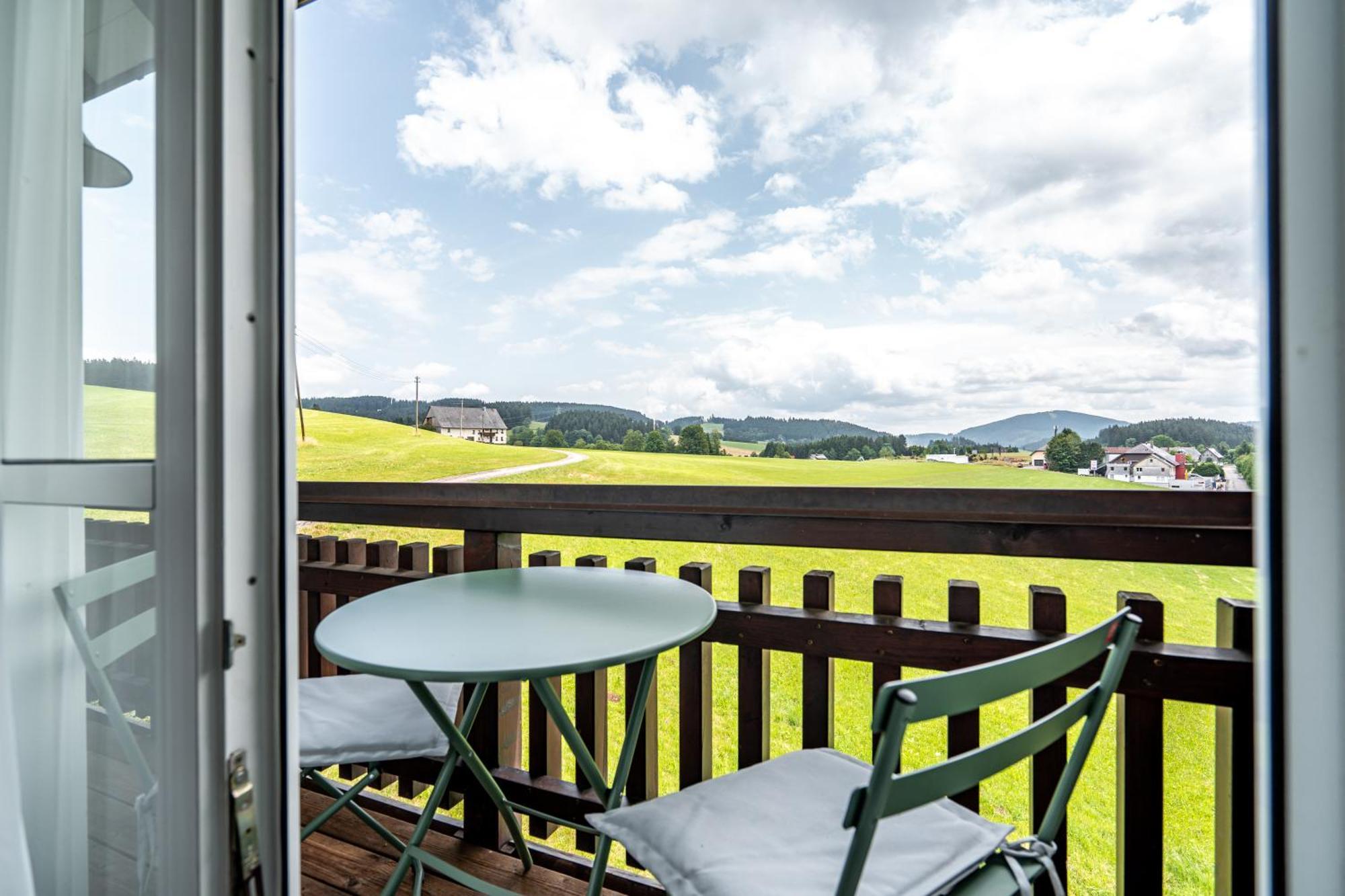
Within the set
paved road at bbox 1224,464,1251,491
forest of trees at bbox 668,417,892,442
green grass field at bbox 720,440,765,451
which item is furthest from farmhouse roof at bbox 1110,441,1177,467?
green grass field at bbox 720,440,765,451

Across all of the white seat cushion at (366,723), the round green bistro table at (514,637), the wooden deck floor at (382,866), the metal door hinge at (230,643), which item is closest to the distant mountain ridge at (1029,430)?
the round green bistro table at (514,637)

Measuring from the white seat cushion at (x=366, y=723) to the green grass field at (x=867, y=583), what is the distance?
0.80 meters

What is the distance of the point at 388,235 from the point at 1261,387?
418 inches

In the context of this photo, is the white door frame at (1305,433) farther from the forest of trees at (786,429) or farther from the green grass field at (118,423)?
the forest of trees at (786,429)

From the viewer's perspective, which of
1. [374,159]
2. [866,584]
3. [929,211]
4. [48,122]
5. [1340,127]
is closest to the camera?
[1340,127]

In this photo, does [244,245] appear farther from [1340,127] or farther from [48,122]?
[1340,127]

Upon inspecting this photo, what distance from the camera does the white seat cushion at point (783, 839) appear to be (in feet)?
3.08

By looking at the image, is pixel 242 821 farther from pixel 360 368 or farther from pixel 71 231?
pixel 360 368

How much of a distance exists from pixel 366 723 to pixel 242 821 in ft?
3.18

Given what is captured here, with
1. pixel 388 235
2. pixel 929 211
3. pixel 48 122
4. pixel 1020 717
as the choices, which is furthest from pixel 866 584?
pixel 388 235

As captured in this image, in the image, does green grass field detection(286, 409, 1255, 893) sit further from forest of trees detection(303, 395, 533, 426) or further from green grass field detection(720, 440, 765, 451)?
forest of trees detection(303, 395, 533, 426)

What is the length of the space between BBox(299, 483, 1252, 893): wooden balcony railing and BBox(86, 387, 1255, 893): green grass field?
0.14m

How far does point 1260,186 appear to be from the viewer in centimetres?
64

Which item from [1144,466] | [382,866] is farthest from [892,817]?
[1144,466]
